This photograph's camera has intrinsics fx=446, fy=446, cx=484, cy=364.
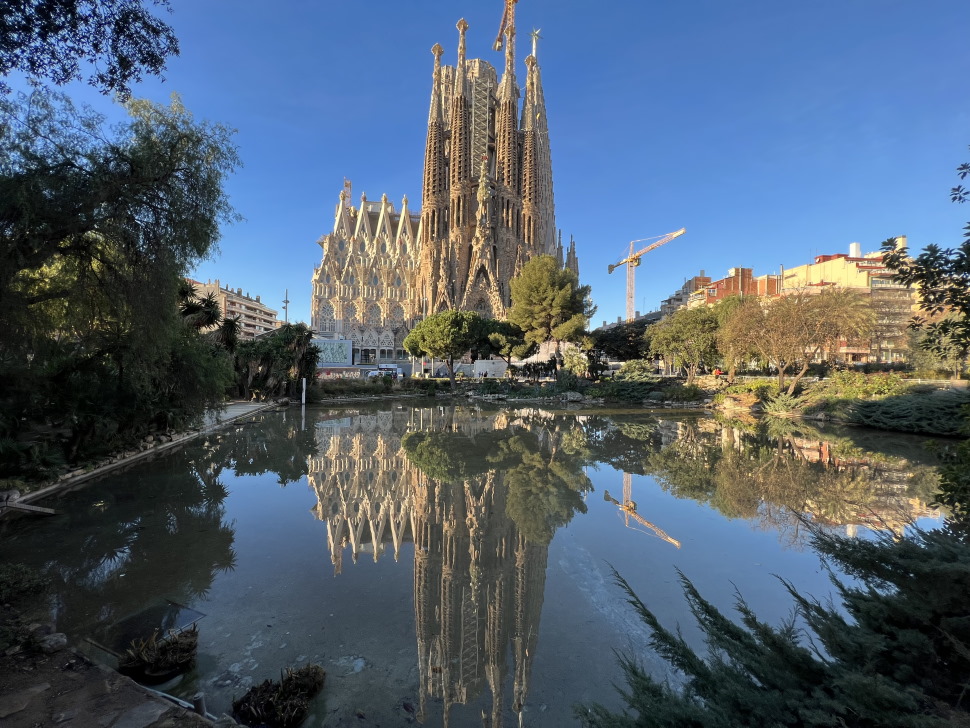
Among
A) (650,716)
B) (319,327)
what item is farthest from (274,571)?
(319,327)

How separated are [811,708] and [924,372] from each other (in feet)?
138

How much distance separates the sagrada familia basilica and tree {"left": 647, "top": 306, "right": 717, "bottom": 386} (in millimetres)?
23623

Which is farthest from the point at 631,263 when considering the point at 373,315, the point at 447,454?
the point at 447,454

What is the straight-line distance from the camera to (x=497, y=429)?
16.0 m

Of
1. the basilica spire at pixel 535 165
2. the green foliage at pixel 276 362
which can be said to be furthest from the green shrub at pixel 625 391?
the basilica spire at pixel 535 165

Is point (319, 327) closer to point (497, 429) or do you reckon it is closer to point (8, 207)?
point (497, 429)

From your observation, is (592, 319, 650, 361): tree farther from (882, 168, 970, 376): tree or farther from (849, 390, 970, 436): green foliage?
(882, 168, 970, 376): tree

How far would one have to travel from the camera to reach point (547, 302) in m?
34.2

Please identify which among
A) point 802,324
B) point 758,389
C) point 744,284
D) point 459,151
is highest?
point 459,151

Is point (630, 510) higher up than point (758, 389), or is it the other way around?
point (758, 389)

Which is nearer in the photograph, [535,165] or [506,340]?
[506,340]

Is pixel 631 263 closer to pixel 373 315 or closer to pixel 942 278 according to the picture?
pixel 373 315

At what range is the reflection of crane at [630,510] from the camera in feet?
19.5

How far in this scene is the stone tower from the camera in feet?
173
